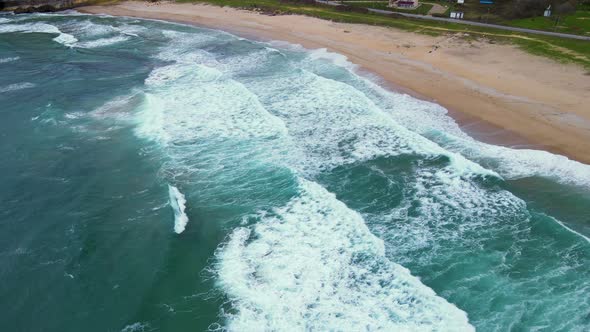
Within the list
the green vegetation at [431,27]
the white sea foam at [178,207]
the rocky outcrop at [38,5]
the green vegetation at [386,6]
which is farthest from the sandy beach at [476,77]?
the rocky outcrop at [38,5]

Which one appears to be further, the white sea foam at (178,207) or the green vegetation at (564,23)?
the green vegetation at (564,23)

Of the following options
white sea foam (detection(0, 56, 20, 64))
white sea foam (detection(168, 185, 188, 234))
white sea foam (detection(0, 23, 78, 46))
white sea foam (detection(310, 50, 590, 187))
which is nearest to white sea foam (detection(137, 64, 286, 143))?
white sea foam (detection(168, 185, 188, 234))

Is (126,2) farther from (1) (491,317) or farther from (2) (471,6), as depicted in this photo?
(1) (491,317)

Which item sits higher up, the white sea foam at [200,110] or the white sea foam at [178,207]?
the white sea foam at [200,110]

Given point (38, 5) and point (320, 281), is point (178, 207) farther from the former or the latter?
point (38, 5)

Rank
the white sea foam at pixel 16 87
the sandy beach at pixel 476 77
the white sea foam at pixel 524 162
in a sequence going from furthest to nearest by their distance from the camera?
the white sea foam at pixel 16 87
the sandy beach at pixel 476 77
the white sea foam at pixel 524 162

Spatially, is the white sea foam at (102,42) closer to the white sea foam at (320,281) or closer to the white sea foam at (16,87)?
the white sea foam at (16,87)
